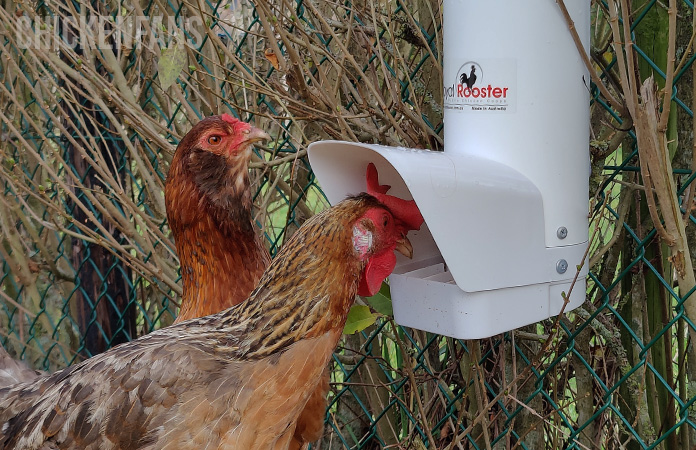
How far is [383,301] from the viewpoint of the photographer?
221 centimetres

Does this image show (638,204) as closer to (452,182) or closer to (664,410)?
(664,410)

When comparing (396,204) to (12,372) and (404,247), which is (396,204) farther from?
(12,372)

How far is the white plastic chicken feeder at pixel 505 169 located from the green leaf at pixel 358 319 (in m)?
0.29

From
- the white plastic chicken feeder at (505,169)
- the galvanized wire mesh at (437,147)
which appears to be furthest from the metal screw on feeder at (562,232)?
the galvanized wire mesh at (437,147)

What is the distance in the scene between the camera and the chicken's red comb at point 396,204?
1.97m

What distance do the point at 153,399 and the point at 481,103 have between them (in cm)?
103

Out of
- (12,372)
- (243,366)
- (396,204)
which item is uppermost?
(396,204)

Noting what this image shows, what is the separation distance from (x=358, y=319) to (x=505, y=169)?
63 cm

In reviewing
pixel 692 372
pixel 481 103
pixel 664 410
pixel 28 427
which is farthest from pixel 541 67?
pixel 28 427

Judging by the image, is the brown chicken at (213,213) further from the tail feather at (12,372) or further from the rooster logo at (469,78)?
the rooster logo at (469,78)

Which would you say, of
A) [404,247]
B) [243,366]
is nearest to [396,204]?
[404,247]

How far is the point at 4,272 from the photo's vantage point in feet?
15.6

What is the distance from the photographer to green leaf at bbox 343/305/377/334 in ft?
7.02

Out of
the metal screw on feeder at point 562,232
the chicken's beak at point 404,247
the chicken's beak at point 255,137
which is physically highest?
the chicken's beak at point 255,137
